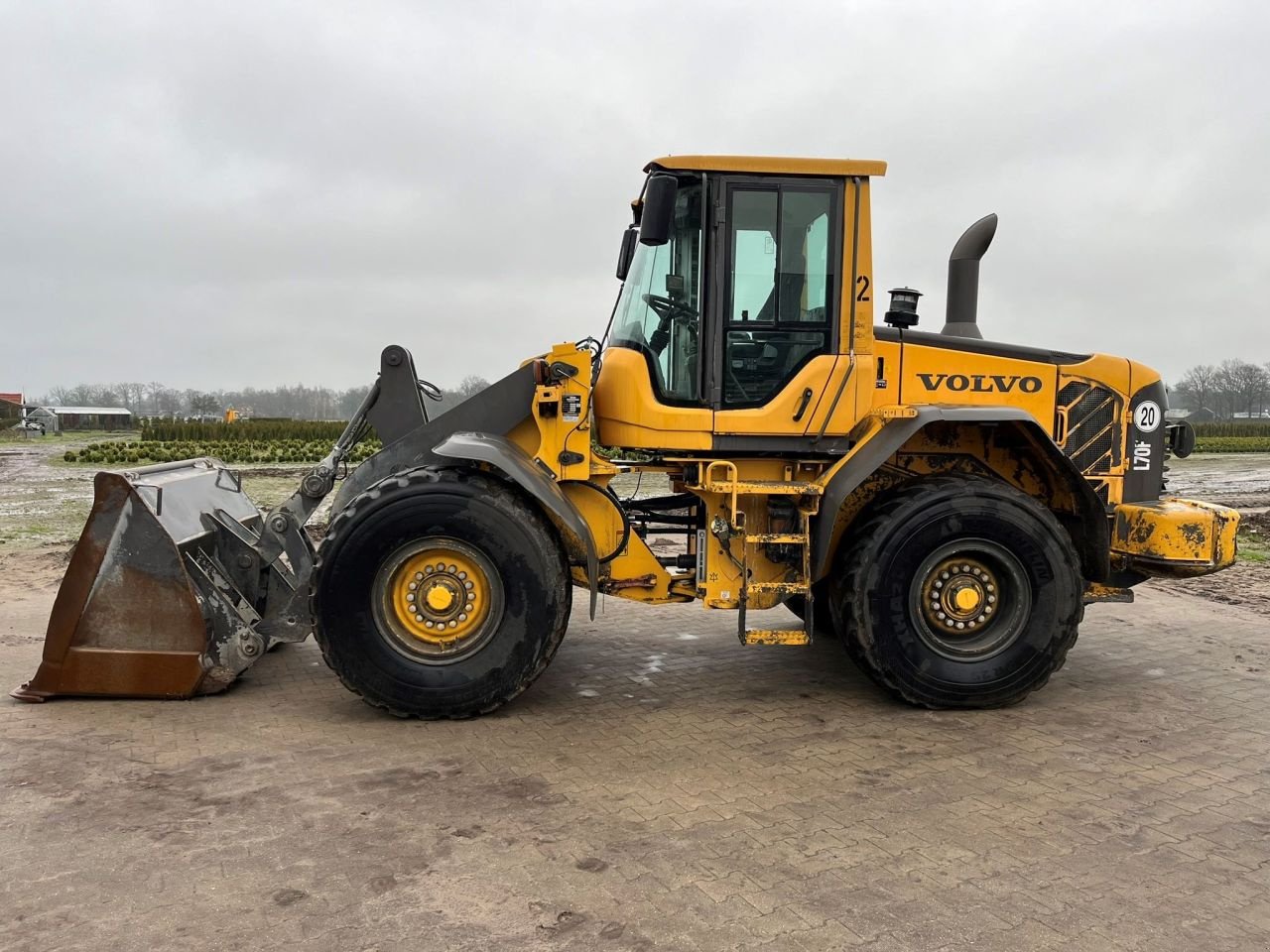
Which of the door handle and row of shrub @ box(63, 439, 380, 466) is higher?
the door handle

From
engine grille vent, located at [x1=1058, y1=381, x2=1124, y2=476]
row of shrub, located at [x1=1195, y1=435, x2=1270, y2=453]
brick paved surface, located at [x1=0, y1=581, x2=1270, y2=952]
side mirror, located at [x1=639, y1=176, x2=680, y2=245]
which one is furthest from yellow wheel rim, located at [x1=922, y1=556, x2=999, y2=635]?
row of shrub, located at [x1=1195, y1=435, x2=1270, y2=453]

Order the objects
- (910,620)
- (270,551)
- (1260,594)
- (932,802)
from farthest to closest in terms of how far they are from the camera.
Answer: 1. (1260,594)
2. (270,551)
3. (910,620)
4. (932,802)

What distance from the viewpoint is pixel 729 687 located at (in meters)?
5.66

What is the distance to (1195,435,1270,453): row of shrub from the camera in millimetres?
42000

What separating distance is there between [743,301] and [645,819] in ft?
9.45

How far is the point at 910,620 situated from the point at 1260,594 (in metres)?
5.61

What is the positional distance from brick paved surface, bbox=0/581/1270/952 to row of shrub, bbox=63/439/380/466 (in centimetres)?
2305

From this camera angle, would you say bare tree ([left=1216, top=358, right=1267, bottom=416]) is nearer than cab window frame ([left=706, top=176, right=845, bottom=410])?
No

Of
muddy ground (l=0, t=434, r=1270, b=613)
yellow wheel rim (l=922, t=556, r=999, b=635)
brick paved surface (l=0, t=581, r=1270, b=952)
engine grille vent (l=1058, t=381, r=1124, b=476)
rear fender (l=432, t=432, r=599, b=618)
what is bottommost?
brick paved surface (l=0, t=581, r=1270, b=952)

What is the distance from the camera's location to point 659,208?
193 inches

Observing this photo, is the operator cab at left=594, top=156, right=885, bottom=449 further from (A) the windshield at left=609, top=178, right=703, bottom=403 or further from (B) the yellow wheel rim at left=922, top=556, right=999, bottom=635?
(B) the yellow wheel rim at left=922, top=556, right=999, bottom=635

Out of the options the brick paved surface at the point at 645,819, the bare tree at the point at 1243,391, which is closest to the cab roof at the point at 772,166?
the brick paved surface at the point at 645,819

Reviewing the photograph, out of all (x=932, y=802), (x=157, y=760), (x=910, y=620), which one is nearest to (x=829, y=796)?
(x=932, y=802)

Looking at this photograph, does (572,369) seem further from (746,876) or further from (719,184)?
(746,876)
